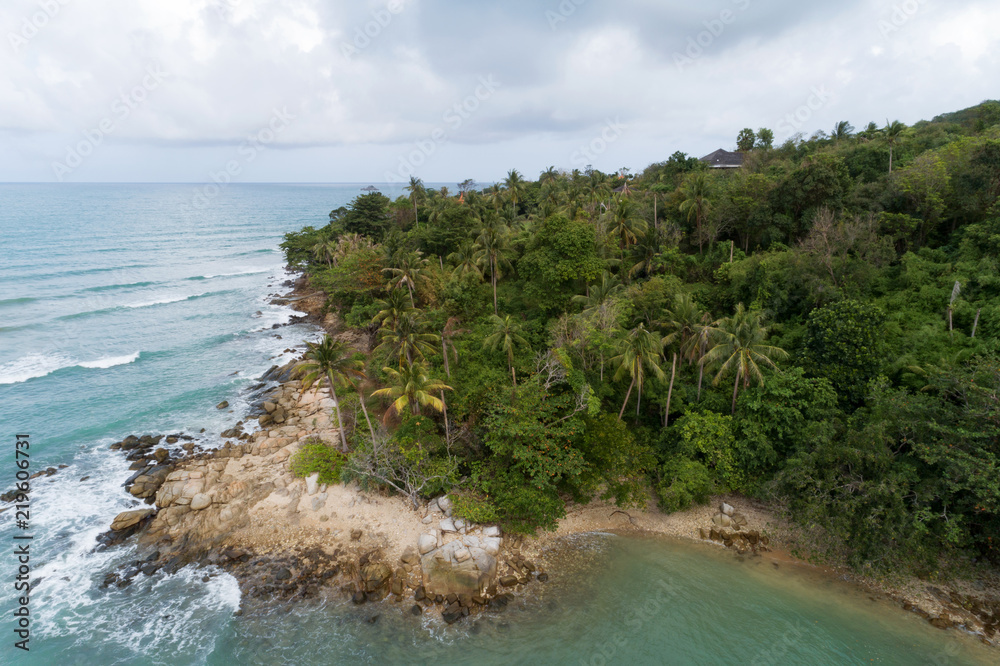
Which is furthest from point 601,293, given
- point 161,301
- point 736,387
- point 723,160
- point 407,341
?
point 161,301

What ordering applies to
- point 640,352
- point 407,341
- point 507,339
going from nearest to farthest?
point 640,352 < point 407,341 < point 507,339

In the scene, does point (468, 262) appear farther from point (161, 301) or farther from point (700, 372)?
point (161, 301)

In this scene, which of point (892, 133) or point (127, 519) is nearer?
point (127, 519)

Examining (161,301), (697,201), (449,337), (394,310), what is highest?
(697,201)

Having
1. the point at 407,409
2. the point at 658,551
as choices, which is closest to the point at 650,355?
the point at 658,551

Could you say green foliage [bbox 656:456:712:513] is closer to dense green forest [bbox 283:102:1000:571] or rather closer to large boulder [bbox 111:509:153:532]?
dense green forest [bbox 283:102:1000:571]

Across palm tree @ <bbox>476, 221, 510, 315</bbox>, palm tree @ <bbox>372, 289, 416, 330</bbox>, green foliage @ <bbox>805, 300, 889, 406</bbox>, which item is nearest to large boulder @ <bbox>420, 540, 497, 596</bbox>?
palm tree @ <bbox>372, 289, 416, 330</bbox>
